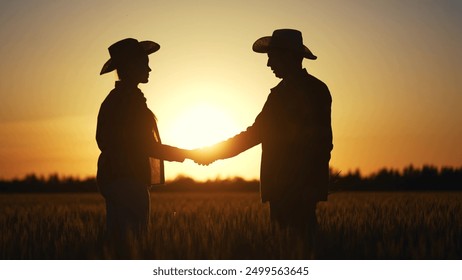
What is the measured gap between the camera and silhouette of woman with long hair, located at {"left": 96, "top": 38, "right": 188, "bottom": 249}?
24.6ft

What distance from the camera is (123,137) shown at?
25.0ft

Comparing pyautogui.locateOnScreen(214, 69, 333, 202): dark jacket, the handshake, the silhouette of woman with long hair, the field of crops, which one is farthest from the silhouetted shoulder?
the handshake

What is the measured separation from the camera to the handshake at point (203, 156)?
32.1 ft

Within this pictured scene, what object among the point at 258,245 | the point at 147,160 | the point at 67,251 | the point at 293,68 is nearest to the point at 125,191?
the point at 147,160

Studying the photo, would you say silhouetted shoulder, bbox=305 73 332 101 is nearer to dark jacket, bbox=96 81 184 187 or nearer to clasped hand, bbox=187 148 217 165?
dark jacket, bbox=96 81 184 187

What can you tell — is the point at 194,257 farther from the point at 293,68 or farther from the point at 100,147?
the point at 293,68

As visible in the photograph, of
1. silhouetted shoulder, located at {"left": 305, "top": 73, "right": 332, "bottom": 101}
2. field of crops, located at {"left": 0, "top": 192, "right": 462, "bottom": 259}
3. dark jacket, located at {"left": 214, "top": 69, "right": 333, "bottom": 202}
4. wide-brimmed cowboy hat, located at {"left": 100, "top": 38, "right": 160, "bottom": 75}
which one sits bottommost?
field of crops, located at {"left": 0, "top": 192, "right": 462, "bottom": 259}

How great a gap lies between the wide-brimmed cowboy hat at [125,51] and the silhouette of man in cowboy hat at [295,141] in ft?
Result: 4.41

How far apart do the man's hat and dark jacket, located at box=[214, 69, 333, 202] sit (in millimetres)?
310

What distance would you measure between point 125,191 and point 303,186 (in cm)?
186

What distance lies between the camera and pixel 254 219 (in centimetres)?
980

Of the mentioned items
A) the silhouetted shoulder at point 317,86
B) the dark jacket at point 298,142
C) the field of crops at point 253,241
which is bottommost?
the field of crops at point 253,241

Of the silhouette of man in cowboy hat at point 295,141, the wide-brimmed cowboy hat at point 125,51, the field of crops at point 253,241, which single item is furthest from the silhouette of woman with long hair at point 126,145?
the silhouette of man in cowboy hat at point 295,141

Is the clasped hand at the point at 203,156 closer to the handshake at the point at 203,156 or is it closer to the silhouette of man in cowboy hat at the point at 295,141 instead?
the handshake at the point at 203,156
